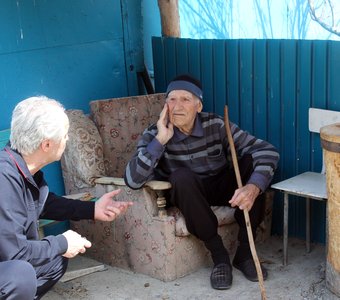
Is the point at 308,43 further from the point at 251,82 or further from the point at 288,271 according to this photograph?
the point at 288,271

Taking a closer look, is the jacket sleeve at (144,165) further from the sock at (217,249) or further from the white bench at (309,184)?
the white bench at (309,184)

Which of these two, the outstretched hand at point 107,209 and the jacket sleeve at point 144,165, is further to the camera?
the jacket sleeve at point 144,165

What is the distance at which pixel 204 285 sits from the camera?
3.79 metres

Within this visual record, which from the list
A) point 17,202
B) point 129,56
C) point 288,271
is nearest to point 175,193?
point 288,271

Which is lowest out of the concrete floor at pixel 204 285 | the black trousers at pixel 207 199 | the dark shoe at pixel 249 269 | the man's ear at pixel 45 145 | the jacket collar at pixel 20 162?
the concrete floor at pixel 204 285

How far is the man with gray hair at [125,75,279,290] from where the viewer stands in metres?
3.69

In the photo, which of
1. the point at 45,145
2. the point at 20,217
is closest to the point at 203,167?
the point at 45,145

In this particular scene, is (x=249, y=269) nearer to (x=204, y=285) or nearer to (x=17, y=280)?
(x=204, y=285)

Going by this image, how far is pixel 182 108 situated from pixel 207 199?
1.98 ft

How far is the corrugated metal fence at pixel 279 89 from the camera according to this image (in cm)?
396

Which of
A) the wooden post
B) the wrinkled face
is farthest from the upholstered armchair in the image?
the wooden post

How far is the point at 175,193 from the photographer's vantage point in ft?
12.2

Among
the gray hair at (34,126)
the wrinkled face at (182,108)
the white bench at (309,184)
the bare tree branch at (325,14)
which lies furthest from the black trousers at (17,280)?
the bare tree branch at (325,14)

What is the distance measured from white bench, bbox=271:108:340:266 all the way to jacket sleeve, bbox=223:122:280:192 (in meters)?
0.09
